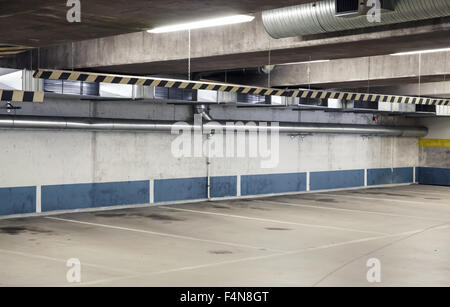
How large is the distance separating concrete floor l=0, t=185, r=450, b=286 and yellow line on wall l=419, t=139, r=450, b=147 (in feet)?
28.1

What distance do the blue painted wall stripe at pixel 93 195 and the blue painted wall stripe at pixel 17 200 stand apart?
291 millimetres

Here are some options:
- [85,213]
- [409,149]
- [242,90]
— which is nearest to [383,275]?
[242,90]

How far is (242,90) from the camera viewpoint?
1116 centimetres

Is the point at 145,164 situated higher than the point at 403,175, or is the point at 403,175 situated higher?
the point at 145,164

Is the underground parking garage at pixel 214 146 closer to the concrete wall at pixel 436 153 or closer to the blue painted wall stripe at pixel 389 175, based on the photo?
the blue painted wall stripe at pixel 389 175

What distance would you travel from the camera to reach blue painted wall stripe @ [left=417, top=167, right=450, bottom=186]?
83.1ft

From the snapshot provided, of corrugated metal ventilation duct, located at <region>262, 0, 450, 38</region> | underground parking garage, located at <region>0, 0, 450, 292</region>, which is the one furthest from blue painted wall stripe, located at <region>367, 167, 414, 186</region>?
corrugated metal ventilation duct, located at <region>262, 0, 450, 38</region>

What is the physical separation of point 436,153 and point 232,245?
17.5m

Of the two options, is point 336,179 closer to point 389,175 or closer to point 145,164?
point 389,175

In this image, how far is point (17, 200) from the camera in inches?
553

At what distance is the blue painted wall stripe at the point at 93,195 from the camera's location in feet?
48.2

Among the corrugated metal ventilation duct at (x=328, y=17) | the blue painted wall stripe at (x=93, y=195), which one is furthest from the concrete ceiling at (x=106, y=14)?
the blue painted wall stripe at (x=93, y=195)

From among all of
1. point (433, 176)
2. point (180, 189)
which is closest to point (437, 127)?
point (433, 176)

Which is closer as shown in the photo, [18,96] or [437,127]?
[18,96]
